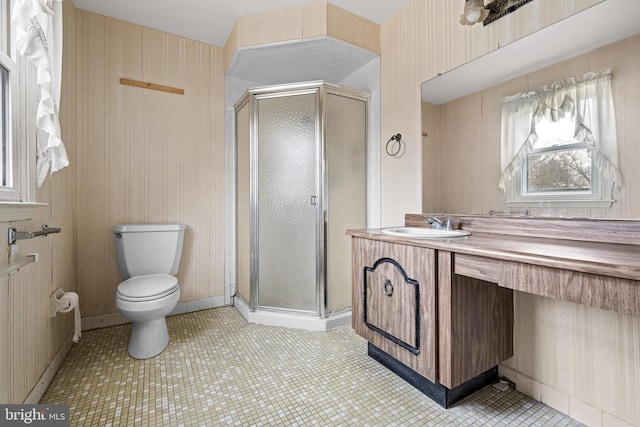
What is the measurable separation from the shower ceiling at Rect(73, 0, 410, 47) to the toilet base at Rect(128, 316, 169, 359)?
2223 mm

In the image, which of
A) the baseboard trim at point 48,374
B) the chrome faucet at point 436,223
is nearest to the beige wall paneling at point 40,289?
the baseboard trim at point 48,374

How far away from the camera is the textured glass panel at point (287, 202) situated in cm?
220

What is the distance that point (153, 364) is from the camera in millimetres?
1665

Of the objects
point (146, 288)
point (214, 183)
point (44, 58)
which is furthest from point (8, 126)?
point (214, 183)

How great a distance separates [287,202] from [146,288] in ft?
3.62

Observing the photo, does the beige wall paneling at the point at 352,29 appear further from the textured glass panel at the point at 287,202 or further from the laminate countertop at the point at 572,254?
the laminate countertop at the point at 572,254

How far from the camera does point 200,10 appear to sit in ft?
6.97

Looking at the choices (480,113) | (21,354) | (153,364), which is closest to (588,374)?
(480,113)

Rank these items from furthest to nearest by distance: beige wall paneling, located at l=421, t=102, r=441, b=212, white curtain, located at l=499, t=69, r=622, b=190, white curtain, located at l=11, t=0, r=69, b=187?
beige wall paneling, located at l=421, t=102, r=441, b=212
white curtain, located at l=499, t=69, r=622, b=190
white curtain, located at l=11, t=0, r=69, b=187

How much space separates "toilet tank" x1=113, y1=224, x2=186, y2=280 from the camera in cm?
205

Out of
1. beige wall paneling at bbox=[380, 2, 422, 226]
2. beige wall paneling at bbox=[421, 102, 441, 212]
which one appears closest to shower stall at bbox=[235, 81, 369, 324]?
beige wall paneling at bbox=[380, 2, 422, 226]

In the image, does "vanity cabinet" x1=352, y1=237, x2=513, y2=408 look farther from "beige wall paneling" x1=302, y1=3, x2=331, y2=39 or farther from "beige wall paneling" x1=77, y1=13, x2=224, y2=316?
"beige wall paneling" x1=77, y1=13, x2=224, y2=316

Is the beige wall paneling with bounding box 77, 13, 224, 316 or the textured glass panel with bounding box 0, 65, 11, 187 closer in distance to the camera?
the textured glass panel with bounding box 0, 65, 11, 187

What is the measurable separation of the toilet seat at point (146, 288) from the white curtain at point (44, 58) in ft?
2.39
